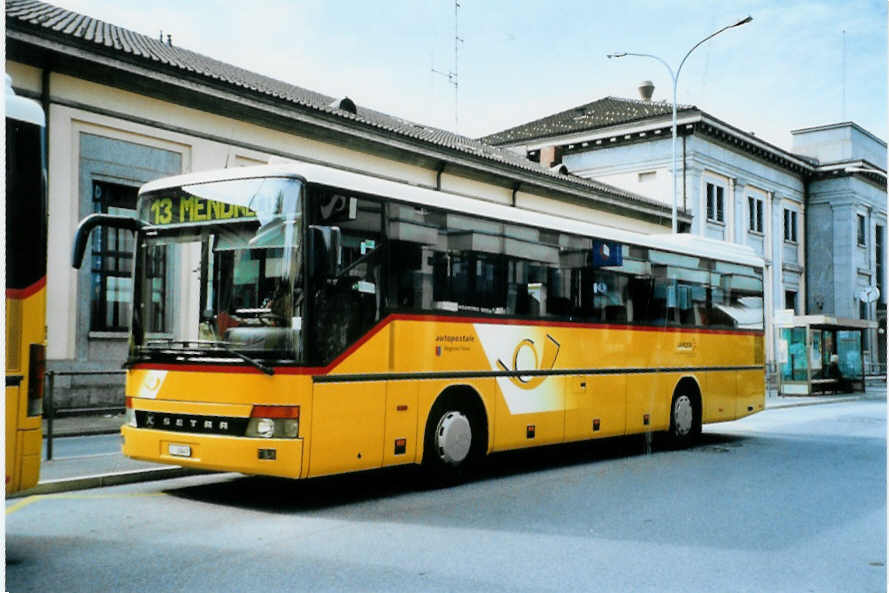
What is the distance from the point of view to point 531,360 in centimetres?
1165

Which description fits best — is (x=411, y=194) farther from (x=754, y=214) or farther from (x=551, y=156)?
(x=754, y=214)

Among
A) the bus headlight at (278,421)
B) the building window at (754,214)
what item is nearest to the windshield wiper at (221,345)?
the bus headlight at (278,421)

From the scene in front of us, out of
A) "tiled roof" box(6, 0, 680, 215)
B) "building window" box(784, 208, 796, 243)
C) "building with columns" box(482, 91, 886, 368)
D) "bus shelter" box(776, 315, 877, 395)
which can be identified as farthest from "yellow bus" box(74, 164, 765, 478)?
"building window" box(784, 208, 796, 243)

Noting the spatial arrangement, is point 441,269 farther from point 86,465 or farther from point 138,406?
point 86,465

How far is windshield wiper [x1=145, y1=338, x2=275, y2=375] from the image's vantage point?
8.55 m

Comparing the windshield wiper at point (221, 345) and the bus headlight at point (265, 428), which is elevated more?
the windshield wiper at point (221, 345)

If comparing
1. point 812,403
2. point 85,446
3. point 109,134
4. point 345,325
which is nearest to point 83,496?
point 345,325

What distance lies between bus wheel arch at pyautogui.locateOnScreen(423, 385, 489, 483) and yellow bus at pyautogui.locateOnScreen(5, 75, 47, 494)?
4443 millimetres

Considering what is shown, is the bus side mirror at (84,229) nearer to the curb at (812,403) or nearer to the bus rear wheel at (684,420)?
the bus rear wheel at (684,420)

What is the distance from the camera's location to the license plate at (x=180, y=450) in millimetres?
8820

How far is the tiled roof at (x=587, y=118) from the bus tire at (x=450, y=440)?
32.1 meters

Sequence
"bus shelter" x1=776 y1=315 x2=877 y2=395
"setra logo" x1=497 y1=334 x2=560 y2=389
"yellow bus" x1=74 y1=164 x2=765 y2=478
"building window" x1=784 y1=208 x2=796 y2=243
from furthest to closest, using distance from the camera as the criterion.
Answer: "building window" x1=784 y1=208 x2=796 y2=243 → "bus shelter" x1=776 y1=315 x2=877 y2=395 → "setra logo" x1=497 y1=334 x2=560 y2=389 → "yellow bus" x1=74 y1=164 x2=765 y2=478

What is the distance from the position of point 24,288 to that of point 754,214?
4315 cm

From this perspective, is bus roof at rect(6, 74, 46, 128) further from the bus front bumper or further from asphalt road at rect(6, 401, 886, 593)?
the bus front bumper
